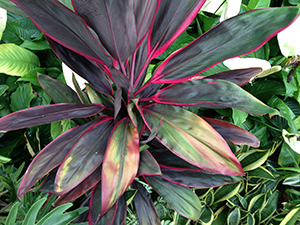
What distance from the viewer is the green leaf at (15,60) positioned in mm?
928

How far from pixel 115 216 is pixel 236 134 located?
0.48 metres

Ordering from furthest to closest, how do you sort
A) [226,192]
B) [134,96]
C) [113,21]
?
[226,192], [134,96], [113,21]

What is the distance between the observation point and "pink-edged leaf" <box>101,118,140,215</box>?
47 centimetres

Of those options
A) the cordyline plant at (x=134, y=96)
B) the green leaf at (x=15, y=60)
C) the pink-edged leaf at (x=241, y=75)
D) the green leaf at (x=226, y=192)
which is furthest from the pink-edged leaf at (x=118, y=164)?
the green leaf at (x=15, y=60)

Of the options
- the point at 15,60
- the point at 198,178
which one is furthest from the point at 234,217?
the point at 15,60

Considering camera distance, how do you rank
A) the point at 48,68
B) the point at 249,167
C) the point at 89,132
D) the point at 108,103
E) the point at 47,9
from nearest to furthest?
the point at 47,9 → the point at 89,132 → the point at 108,103 → the point at 249,167 → the point at 48,68

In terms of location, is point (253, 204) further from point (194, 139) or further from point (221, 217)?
point (194, 139)

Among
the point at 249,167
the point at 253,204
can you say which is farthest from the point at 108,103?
the point at 253,204

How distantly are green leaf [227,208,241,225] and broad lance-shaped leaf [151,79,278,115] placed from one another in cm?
59

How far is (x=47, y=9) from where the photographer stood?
43 centimetres

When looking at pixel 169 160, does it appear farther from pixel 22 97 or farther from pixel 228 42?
pixel 22 97

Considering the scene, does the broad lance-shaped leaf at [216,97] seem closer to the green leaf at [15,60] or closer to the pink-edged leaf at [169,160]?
the pink-edged leaf at [169,160]

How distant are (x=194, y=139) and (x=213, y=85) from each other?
0.17 m

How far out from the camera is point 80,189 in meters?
0.60
